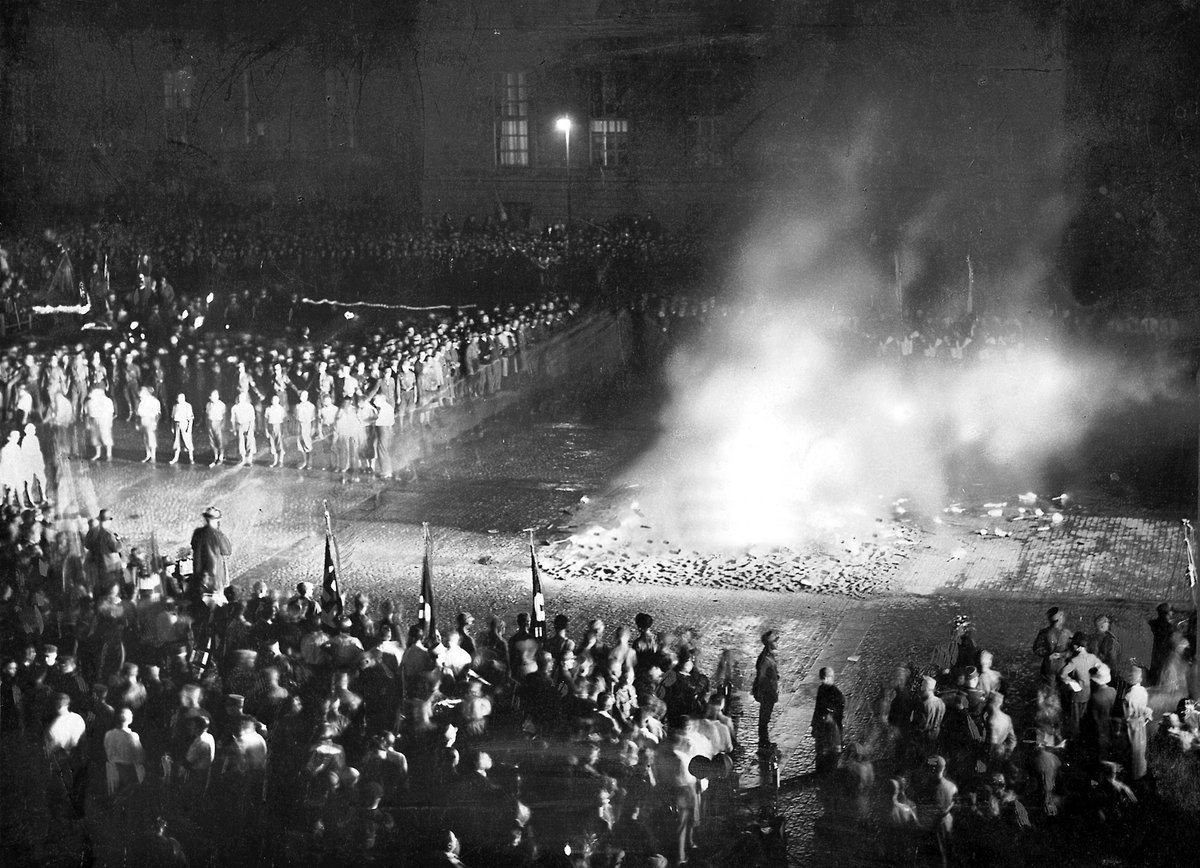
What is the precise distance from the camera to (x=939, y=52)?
11.5m

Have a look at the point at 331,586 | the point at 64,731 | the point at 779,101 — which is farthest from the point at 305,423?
the point at 779,101

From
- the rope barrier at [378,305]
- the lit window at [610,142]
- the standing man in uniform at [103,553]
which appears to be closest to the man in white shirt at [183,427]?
the rope barrier at [378,305]

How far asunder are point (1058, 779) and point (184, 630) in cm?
615

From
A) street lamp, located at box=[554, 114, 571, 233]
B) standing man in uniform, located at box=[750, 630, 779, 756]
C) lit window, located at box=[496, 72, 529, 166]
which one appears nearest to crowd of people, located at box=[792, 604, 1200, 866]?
standing man in uniform, located at box=[750, 630, 779, 756]

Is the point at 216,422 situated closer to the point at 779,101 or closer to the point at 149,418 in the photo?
the point at 149,418

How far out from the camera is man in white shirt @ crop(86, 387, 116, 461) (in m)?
14.0

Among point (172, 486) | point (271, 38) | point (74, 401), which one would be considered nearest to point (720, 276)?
point (271, 38)

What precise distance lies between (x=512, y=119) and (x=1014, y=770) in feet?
24.8

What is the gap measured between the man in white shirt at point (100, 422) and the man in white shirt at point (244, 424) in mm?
1318

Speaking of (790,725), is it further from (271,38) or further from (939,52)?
(271,38)

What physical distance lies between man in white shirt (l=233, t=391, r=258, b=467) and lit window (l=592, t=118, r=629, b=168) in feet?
15.7

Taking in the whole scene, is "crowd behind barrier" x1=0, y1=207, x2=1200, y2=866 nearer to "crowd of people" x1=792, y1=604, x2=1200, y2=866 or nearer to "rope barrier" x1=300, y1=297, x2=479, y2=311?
"crowd of people" x1=792, y1=604, x2=1200, y2=866

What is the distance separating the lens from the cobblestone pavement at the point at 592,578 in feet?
33.4

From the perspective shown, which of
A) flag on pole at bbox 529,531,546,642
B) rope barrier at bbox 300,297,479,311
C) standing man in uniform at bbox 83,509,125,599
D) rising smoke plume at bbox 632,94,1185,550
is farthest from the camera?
rope barrier at bbox 300,297,479,311
